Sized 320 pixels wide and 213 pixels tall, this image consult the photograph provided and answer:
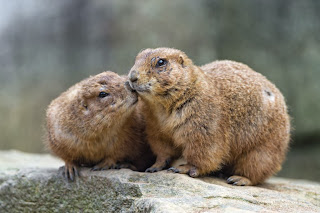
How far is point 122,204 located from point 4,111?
9.43 m

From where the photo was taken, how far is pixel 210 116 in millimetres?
5941

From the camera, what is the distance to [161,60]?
5.87 metres

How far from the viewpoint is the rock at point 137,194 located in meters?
4.88

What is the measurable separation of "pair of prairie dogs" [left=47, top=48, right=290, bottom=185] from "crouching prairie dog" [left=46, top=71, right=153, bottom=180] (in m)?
0.01

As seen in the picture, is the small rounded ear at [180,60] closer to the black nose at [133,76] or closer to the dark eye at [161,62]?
the dark eye at [161,62]

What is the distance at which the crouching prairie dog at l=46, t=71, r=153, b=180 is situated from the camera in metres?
6.18

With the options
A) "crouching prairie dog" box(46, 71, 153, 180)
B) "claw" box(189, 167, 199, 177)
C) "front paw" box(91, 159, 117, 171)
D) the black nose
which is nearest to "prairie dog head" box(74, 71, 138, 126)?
"crouching prairie dog" box(46, 71, 153, 180)

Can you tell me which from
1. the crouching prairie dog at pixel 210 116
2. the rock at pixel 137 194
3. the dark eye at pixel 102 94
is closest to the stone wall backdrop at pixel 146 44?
the rock at pixel 137 194

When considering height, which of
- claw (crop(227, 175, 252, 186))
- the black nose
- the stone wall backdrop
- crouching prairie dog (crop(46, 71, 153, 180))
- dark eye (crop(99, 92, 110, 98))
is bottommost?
claw (crop(227, 175, 252, 186))

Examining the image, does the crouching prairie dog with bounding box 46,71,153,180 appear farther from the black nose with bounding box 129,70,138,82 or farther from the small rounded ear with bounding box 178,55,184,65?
the small rounded ear with bounding box 178,55,184,65

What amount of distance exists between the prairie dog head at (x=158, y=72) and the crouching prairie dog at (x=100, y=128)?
439 millimetres

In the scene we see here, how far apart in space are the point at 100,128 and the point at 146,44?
649cm

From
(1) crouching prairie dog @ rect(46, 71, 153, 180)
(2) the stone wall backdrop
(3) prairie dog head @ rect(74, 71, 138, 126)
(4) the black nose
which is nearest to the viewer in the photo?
(4) the black nose

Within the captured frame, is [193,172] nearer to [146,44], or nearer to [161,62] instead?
[161,62]
